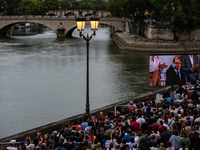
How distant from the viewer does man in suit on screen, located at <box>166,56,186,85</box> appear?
20.3 metres

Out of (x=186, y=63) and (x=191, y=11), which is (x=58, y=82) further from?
(x=191, y=11)

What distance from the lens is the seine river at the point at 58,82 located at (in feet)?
87.2

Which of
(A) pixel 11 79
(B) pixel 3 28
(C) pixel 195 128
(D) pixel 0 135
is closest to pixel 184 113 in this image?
(C) pixel 195 128

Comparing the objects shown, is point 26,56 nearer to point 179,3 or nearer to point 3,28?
point 179,3

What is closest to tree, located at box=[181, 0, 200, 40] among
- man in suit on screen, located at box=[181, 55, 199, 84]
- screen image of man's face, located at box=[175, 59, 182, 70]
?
man in suit on screen, located at box=[181, 55, 199, 84]

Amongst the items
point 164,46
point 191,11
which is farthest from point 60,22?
point 191,11

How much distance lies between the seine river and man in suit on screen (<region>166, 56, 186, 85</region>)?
880 centimetres

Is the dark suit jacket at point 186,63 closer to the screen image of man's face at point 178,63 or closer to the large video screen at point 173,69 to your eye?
the large video screen at point 173,69

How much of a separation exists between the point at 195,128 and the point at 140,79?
24648 millimetres

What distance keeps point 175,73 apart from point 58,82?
1777 centimetres

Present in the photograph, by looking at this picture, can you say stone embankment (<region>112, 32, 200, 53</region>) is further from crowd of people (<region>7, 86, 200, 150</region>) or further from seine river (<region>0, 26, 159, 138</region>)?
crowd of people (<region>7, 86, 200, 150</region>)

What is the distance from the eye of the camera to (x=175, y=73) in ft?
67.1

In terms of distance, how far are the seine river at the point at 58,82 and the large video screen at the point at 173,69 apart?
846 centimetres

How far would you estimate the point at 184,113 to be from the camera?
1466cm
